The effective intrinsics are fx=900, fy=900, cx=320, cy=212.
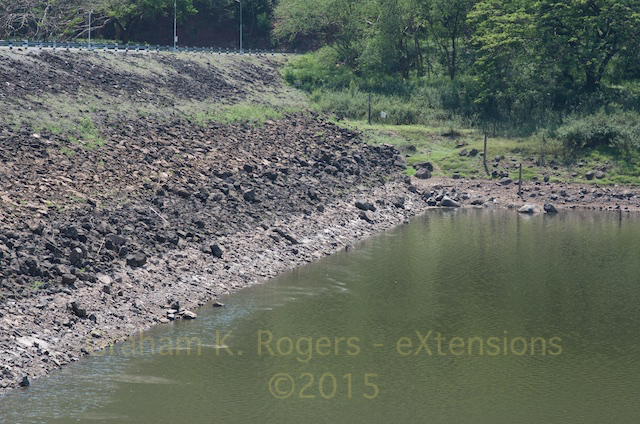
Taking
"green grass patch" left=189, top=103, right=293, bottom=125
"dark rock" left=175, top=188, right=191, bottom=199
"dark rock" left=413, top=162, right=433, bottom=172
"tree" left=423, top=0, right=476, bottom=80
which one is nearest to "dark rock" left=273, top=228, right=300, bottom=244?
"dark rock" left=175, top=188, right=191, bottom=199

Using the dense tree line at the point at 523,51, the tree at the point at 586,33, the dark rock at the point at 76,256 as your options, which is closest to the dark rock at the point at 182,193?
the dark rock at the point at 76,256

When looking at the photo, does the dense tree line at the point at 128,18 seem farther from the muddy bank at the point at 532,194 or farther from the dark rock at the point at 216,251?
→ the dark rock at the point at 216,251

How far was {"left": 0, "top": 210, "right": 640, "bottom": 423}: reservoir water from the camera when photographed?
24.5 m

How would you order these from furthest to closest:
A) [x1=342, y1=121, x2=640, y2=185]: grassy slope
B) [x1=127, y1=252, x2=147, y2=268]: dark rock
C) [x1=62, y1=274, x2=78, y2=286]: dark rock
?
[x1=342, y1=121, x2=640, y2=185]: grassy slope → [x1=127, y1=252, x2=147, y2=268]: dark rock → [x1=62, y1=274, x2=78, y2=286]: dark rock

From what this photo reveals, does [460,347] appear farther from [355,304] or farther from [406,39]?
[406,39]

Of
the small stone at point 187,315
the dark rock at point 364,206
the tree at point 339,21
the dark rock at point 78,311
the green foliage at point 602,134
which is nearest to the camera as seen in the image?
the dark rock at point 78,311

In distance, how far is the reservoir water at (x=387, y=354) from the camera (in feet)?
80.4

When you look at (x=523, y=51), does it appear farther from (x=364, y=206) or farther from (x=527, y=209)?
(x=364, y=206)

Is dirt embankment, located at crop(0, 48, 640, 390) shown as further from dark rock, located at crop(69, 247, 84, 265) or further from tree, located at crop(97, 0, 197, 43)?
tree, located at crop(97, 0, 197, 43)

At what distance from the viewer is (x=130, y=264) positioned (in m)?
33.6

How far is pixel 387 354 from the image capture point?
2906 cm

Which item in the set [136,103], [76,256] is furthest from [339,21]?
[76,256]

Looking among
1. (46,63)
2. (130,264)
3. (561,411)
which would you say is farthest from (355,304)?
(46,63)

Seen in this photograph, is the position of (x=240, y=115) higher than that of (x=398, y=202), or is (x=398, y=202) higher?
(x=240, y=115)
